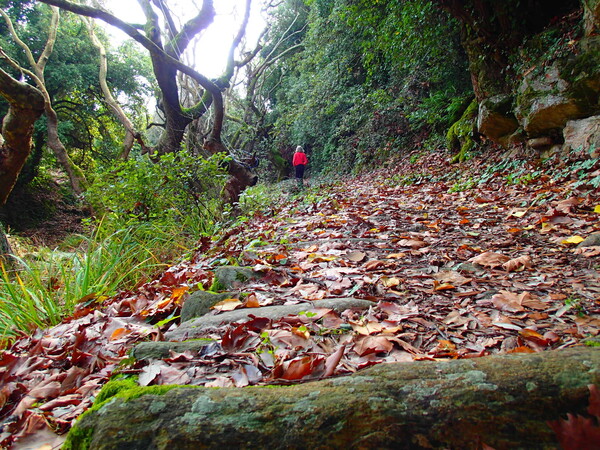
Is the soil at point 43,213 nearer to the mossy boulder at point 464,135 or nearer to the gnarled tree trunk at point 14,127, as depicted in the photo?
the gnarled tree trunk at point 14,127

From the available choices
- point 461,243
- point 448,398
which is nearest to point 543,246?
point 461,243

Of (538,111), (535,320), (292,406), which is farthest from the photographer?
(538,111)

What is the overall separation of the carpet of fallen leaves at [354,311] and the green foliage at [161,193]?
2360 millimetres

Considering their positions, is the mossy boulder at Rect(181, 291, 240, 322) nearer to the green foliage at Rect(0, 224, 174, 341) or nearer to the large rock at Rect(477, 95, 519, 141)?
the green foliage at Rect(0, 224, 174, 341)

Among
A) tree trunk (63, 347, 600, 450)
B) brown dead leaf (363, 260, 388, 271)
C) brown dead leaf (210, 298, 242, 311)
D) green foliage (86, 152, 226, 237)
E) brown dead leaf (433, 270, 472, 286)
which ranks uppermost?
green foliage (86, 152, 226, 237)

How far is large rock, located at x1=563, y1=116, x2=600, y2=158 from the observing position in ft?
15.1

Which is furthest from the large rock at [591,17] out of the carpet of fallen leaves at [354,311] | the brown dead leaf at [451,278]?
the brown dead leaf at [451,278]

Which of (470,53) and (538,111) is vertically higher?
(470,53)

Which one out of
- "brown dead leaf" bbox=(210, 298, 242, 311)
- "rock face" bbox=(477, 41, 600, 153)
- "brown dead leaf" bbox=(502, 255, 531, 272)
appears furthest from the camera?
"rock face" bbox=(477, 41, 600, 153)

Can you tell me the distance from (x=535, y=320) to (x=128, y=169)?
19.9ft

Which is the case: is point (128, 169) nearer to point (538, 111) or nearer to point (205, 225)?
point (205, 225)

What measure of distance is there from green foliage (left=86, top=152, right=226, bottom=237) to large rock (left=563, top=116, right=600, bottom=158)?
18.8 ft

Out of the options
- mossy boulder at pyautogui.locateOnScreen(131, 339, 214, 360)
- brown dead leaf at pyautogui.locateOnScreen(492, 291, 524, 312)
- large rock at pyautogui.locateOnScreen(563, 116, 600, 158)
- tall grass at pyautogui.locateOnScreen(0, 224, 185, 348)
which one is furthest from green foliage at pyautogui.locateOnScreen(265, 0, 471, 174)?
mossy boulder at pyautogui.locateOnScreen(131, 339, 214, 360)

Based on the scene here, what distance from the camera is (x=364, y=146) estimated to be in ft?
44.2
